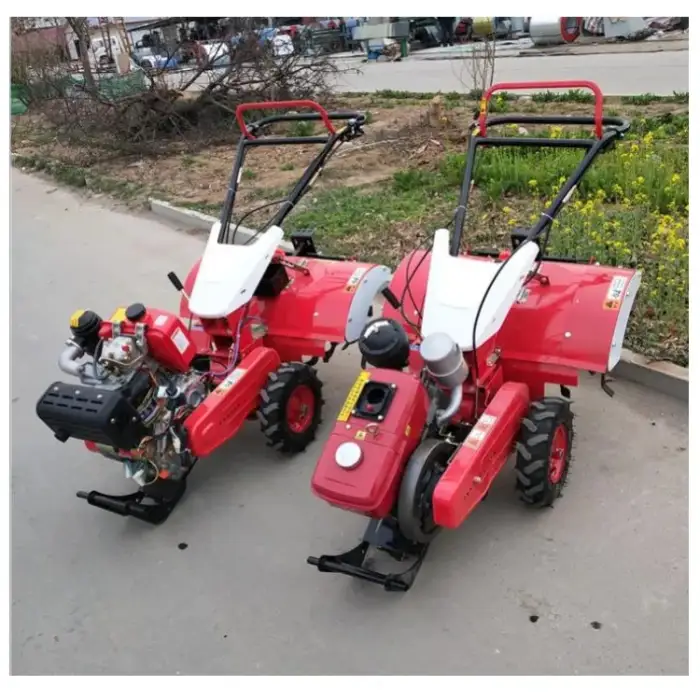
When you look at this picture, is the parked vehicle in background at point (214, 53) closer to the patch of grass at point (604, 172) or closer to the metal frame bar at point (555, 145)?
the patch of grass at point (604, 172)

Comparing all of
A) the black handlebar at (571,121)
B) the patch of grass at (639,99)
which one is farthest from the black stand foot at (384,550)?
the patch of grass at (639,99)

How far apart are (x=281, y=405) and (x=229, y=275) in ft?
2.27

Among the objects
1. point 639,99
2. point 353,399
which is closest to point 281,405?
point 353,399

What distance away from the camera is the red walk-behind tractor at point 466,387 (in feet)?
8.52

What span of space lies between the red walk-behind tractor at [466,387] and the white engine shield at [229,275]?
0.72 metres

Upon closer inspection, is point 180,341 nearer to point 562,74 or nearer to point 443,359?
point 443,359

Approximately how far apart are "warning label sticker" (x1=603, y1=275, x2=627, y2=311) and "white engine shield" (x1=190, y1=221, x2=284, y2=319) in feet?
5.23

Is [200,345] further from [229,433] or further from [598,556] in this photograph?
[598,556]

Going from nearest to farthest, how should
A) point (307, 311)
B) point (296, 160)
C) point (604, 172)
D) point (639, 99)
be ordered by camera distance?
point (307, 311)
point (604, 172)
point (296, 160)
point (639, 99)

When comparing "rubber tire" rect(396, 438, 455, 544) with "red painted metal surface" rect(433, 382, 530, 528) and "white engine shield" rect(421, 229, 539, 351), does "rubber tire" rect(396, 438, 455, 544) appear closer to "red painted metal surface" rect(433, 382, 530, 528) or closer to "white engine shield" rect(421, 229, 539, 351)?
"red painted metal surface" rect(433, 382, 530, 528)

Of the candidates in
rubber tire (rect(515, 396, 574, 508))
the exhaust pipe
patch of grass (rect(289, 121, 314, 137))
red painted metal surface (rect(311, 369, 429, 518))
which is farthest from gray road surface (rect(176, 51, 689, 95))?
red painted metal surface (rect(311, 369, 429, 518))

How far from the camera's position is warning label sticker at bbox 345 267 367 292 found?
148 inches

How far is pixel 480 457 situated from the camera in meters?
2.66
